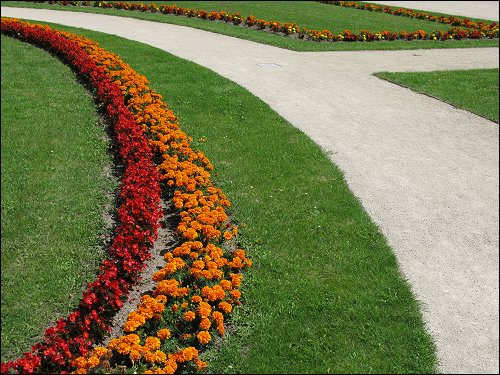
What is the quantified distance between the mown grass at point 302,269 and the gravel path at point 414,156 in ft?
0.97

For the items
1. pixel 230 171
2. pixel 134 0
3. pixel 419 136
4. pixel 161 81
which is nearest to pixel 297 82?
pixel 161 81

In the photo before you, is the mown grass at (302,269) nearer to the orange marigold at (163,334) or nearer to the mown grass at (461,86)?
the orange marigold at (163,334)

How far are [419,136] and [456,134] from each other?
2.45 ft

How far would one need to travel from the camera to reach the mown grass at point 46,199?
19.0 feet

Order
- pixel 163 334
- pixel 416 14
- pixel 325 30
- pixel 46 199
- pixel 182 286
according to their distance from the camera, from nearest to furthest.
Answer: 1. pixel 163 334
2. pixel 182 286
3. pixel 46 199
4. pixel 325 30
5. pixel 416 14

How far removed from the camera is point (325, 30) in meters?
18.7

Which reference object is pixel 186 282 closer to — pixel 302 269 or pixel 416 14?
pixel 302 269

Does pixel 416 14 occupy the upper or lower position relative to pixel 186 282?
upper

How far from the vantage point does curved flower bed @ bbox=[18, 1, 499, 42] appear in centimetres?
1844

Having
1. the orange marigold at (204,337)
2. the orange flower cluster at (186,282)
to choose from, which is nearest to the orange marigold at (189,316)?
the orange flower cluster at (186,282)

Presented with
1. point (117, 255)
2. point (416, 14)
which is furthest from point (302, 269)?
point (416, 14)

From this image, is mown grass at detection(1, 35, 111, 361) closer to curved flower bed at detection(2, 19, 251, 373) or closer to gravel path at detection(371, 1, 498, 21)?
curved flower bed at detection(2, 19, 251, 373)

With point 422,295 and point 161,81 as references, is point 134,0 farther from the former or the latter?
point 422,295

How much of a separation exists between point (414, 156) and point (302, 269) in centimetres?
380
